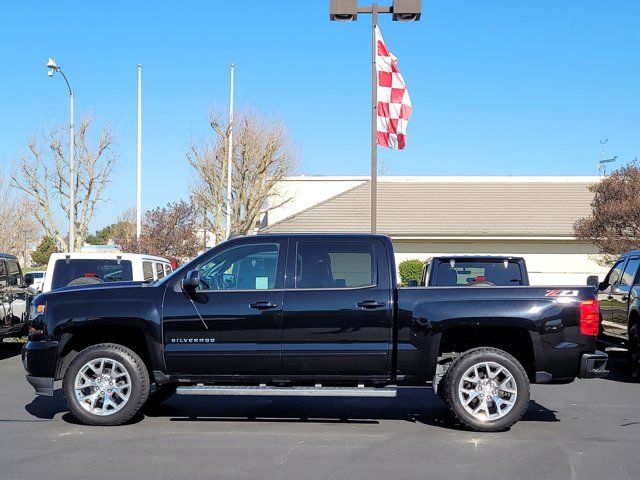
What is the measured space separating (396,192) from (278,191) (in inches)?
319

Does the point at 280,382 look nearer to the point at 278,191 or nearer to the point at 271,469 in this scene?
the point at 271,469

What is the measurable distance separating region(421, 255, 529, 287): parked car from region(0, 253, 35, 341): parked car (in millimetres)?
6993

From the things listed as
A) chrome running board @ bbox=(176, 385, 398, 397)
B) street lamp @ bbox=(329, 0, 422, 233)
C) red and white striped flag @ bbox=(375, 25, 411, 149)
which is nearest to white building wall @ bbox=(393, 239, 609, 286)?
red and white striped flag @ bbox=(375, 25, 411, 149)

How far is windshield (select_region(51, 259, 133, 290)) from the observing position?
1263 cm

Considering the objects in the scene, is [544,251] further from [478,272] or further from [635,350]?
[478,272]

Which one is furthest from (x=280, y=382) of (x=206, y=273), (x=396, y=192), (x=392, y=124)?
(x=396, y=192)

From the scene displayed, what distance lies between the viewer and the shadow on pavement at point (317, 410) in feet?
28.2

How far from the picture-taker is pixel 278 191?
144ft

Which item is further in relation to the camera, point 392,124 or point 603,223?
point 603,223

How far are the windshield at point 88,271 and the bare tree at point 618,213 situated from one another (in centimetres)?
1576

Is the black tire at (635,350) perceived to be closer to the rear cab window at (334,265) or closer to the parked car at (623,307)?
the parked car at (623,307)

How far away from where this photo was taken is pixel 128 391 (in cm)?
808

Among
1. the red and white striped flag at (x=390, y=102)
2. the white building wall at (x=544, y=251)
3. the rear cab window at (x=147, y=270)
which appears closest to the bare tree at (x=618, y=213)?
the white building wall at (x=544, y=251)

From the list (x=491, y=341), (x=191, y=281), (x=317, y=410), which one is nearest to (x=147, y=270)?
(x=317, y=410)
